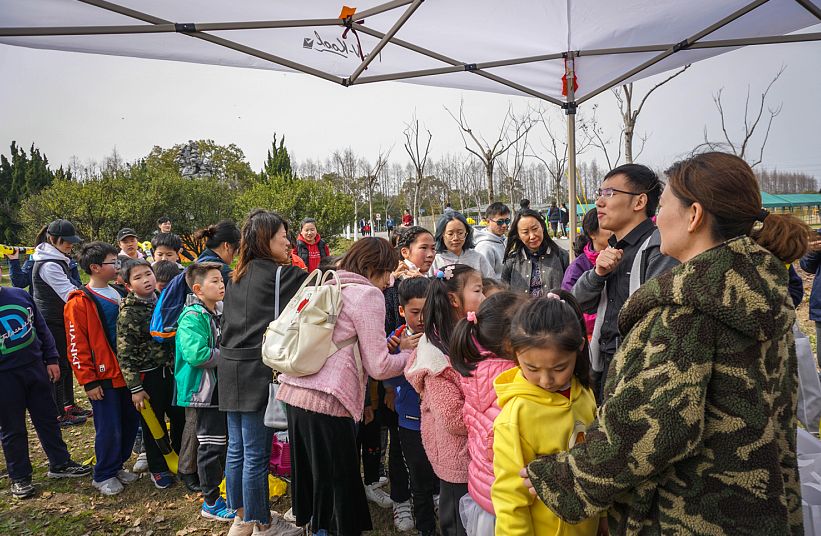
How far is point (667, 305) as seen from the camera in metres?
1.17

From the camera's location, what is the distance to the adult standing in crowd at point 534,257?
4.21 meters

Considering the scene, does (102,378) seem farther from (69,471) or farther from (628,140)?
(628,140)

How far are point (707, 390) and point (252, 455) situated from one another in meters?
2.51

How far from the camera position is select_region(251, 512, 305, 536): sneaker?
9.63 ft

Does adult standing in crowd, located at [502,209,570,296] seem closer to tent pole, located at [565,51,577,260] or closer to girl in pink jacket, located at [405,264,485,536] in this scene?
tent pole, located at [565,51,577,260]

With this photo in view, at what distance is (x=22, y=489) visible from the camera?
369cm

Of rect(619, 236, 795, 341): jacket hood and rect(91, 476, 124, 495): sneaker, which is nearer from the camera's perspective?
rect(619, 236, 795, 341): jacket hood

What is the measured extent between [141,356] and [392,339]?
2076 mm

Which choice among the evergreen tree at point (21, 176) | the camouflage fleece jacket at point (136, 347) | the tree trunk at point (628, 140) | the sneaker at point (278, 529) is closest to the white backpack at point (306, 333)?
the sneaker at point (278, 529)

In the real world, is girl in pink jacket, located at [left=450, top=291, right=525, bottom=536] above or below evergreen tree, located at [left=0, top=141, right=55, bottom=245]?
below

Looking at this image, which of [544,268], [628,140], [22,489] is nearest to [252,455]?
[22,489]

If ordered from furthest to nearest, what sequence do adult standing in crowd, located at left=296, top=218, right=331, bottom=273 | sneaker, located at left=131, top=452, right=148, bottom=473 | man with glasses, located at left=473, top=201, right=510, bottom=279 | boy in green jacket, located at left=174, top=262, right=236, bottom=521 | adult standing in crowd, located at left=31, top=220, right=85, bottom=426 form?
adult standing in crowd, located at left=296, top=218, right=331, bottom=273 < man with glasses, located at left=473, top=201, right=510, bottom=279 < adult standing in crowd, located at left=31, top=220, right=85, bottom=426 < sneaker, located at left=131, top=452, right=148, bottom=473 < boy in green jacket, located at left=174, top=262, right=236, bottom=521

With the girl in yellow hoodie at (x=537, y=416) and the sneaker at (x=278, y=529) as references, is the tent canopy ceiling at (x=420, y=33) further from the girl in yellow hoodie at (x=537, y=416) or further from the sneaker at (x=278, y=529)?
the sneaker at (x=278, y=529)

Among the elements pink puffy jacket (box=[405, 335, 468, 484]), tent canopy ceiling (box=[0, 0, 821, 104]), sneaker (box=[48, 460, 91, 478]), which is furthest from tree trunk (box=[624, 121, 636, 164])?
sneaker (box=[48, 460, 91, 478])
